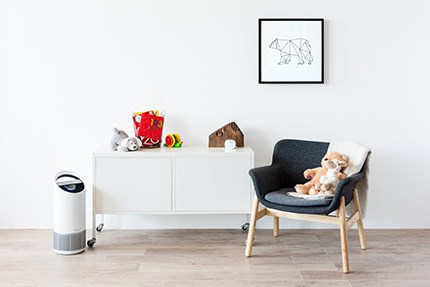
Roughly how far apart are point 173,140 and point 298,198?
1.03m

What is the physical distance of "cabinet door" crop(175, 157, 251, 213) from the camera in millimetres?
3326

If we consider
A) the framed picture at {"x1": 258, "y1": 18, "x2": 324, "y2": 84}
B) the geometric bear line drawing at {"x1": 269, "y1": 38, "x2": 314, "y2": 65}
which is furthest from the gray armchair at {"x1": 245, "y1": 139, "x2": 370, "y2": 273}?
the geometric bear line drawing at {"x1": 269, "y1": 38, "x2": 314, "y2": 65}

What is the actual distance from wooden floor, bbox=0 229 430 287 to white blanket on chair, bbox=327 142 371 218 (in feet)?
1.12

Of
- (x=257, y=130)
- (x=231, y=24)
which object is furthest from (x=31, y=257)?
(x=231, y=24)

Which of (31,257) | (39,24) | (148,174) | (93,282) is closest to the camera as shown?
(93,282)

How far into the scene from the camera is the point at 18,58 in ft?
12.0

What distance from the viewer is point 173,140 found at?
3559mm

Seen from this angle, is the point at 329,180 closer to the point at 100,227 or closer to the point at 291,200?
the point at 291,200

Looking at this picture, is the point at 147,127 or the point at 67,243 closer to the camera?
the point at 67,243

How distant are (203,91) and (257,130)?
0.49 metres

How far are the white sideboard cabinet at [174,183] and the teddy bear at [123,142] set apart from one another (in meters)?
0.08

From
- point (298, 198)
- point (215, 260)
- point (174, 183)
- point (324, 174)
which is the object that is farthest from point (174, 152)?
point (324, 174)

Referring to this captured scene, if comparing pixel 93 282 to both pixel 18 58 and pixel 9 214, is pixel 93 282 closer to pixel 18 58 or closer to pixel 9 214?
pixel 9 214

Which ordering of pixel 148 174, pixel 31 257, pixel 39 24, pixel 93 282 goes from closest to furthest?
pixel 93 282, pixel 31 257, pixel 148 174, pixel 39 24
